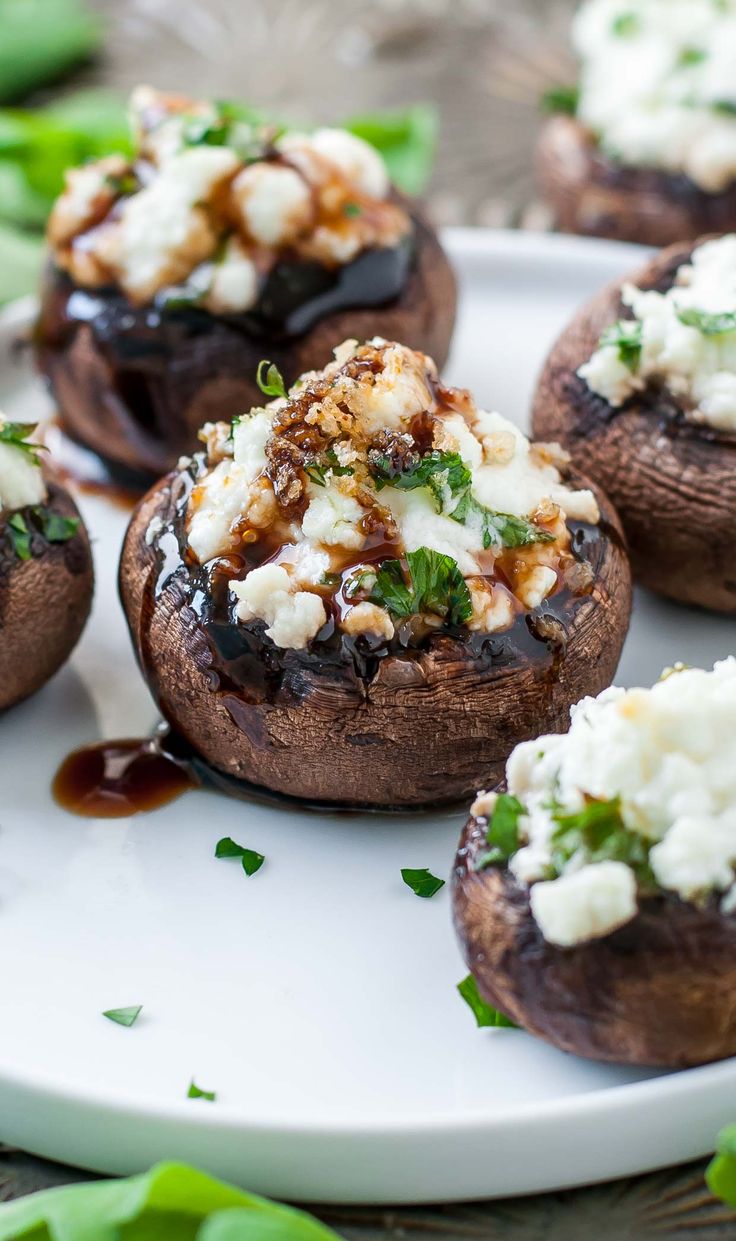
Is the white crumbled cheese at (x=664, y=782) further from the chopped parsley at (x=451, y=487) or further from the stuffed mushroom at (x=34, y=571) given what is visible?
the stuffed mushroom at (x=34, y=571)

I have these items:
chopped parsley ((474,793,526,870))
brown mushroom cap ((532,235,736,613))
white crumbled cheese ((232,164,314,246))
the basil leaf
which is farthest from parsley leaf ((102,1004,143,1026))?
white crumbled cheese ((232,164,314,246))

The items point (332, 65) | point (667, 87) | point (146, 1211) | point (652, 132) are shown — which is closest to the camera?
point (146, 1211)

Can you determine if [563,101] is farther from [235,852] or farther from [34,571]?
[235,852]

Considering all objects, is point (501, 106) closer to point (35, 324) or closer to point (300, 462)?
point (35, 324)

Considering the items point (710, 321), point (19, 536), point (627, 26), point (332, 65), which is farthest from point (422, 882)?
point (332, 65)

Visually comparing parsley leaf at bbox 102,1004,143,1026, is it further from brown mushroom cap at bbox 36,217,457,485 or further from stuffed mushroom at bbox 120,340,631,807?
brown mushroom cap at bbox 36,217,457,485
